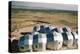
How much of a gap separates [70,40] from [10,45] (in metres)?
0.75

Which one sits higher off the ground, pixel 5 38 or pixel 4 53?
pixel 5 38

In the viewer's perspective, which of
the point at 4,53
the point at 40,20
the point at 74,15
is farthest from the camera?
the point at 74,15

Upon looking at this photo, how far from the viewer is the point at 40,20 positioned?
213cm

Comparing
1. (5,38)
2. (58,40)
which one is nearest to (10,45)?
(5,38)

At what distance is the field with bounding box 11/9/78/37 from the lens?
2027 mm

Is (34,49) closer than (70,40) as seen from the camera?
Yes

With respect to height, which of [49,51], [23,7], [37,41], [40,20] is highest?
[23,7]

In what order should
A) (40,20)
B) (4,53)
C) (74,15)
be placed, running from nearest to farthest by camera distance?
(4,53) → (40,20) → (74,15)

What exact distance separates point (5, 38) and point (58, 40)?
2.09 feet

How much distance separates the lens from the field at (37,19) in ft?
6.65

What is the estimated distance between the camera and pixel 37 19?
212 centimetres

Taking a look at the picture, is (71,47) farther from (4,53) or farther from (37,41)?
(4,53)

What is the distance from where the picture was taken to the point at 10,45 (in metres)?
2.00

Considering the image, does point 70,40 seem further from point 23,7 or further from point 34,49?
point 23,7
